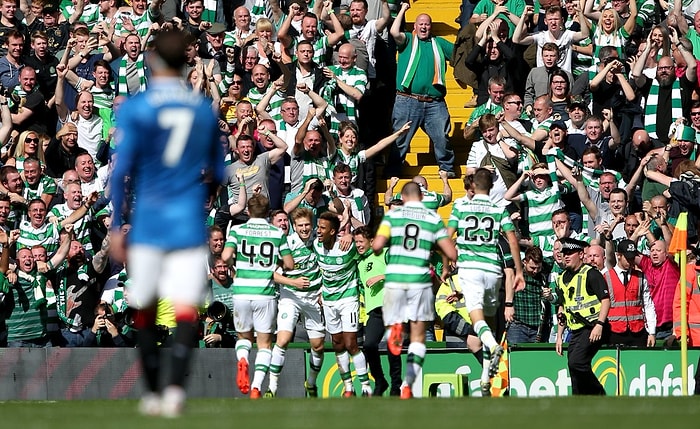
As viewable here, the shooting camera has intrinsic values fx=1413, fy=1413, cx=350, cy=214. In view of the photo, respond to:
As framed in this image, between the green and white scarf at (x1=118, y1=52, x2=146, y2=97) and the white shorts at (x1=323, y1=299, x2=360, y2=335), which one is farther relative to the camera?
the green and white scarf at (x1=118, y1=52, x2=146, y2=97)

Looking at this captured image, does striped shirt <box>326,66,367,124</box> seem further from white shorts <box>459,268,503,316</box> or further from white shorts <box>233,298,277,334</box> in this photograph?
white shorts <box>459,268,503,316</box>

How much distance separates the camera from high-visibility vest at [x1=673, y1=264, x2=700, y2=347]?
17312 millimetres

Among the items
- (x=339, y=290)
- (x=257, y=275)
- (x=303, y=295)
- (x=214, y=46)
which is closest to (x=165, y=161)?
(x=257, y=275)

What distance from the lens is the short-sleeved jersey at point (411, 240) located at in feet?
47.0

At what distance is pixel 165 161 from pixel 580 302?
9.29m

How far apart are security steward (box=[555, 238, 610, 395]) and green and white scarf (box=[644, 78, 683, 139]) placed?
370 cm

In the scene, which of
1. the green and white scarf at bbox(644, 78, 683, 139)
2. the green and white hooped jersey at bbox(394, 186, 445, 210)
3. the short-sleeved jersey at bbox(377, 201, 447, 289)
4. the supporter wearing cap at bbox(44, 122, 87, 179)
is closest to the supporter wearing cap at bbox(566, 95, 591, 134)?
the green and white scarf at bbox(644, 78, 683, 139)

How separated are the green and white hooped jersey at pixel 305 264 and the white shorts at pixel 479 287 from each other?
2.35 meters

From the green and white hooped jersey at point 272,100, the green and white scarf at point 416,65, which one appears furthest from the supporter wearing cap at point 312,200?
the green and white scarf at point 416,65

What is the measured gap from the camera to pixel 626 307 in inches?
704

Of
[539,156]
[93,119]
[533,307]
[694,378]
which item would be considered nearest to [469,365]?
[533,307]

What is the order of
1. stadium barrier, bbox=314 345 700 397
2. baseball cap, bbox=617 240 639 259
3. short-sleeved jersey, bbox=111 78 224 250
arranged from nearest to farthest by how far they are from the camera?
short-sleeved jersey, bbox=111 78 224 250 < stadium barrier, bbox=314 345 700 397 < baseball cap, bbox=617 240 639 259

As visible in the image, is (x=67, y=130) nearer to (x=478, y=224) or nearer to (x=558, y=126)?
(x=558, y=126)

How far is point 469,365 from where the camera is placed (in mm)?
17578
